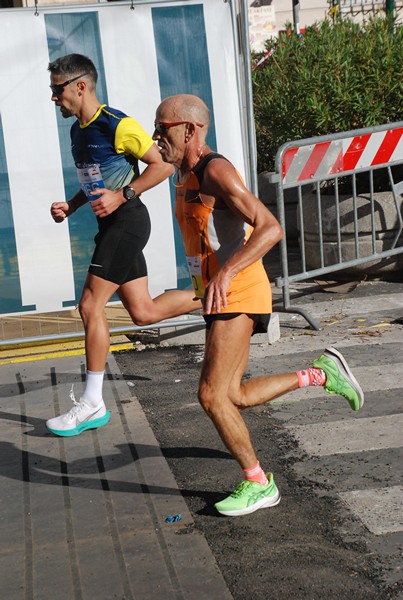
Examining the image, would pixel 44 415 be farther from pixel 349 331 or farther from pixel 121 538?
pixel 349 331

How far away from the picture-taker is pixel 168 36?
741cm

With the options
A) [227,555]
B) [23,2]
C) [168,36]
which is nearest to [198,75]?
[168,36]

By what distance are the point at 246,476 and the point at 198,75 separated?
12.5 ft

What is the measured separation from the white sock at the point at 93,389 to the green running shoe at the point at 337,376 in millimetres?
1514

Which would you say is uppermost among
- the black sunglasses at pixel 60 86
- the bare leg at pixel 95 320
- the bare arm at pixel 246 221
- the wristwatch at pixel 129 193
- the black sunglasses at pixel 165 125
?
the black sunglasses at pixel 60 86

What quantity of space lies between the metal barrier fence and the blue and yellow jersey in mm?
2336

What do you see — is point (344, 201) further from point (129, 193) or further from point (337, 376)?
point (337, 376)

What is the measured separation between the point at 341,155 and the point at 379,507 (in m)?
4.70

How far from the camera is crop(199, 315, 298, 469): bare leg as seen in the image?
175 inches

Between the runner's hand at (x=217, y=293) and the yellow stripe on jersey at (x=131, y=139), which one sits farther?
the yellow stripe on jersey at (x=131, y=139)

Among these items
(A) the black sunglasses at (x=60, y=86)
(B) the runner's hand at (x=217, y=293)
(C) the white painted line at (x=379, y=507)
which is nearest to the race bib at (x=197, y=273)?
(B) the runner's hand at (x=217, y=293)

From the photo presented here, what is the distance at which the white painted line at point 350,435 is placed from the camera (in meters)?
5.27

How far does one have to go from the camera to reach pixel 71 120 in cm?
746

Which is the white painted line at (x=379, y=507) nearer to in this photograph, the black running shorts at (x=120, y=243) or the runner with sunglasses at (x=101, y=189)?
the runner with sunglasses at (x=101, y=189)
